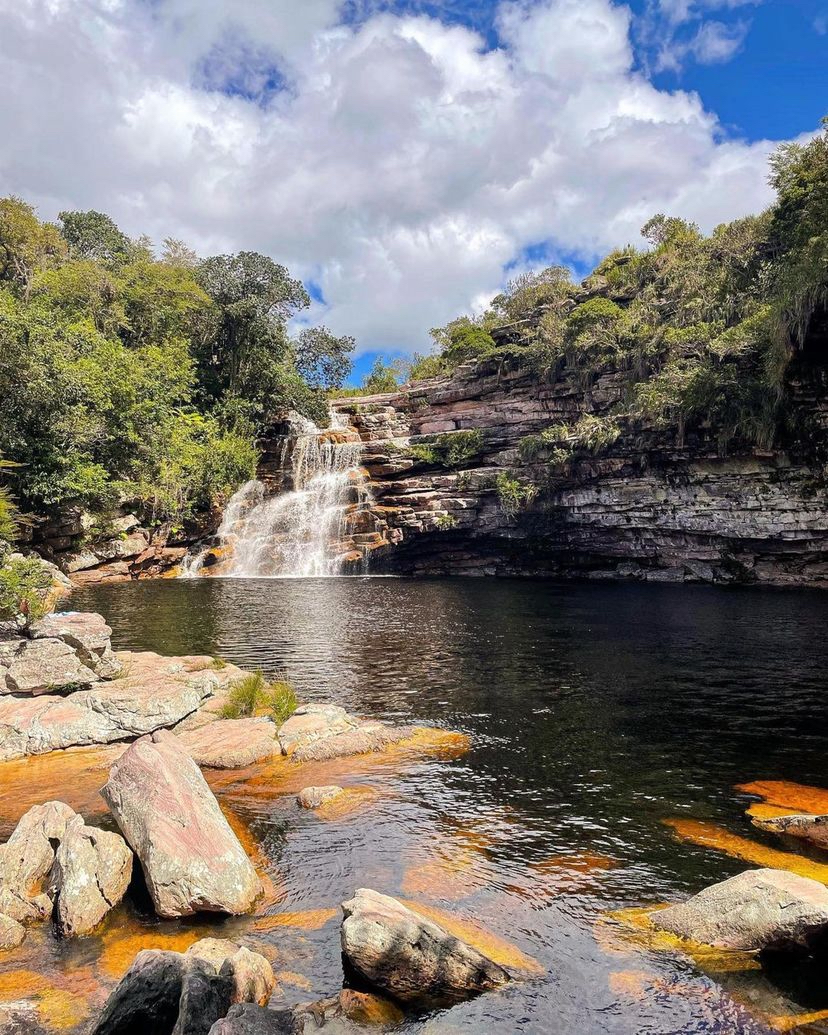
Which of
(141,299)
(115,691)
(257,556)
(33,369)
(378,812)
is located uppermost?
(141,299)

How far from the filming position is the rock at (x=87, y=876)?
7336 mm

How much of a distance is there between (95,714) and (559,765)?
989 centimetres

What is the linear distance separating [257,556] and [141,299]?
25.6m

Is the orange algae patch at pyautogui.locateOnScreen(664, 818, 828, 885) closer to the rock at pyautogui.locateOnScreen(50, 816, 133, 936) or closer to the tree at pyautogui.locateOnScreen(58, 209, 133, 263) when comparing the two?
the rock at pyautogui.locateOnScreen(50, 816, 133, 936)

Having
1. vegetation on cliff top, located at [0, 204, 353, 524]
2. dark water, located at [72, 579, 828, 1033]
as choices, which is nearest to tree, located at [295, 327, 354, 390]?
vegetation on cliff top, located at [0, 204, 353, 524]

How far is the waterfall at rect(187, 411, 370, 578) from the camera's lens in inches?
1874

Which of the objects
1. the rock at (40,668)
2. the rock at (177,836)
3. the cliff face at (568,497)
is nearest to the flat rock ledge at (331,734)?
the rock at (177,836)

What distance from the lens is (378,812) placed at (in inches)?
414

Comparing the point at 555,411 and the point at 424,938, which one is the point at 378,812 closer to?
the point at 424,938

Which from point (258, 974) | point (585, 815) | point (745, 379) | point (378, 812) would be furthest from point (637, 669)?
point (745, 379)

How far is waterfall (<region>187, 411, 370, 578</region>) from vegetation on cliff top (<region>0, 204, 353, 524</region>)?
2675 mm

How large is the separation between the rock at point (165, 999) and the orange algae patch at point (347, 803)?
4.73 m

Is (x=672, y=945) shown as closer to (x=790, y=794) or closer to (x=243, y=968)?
(x=243, y=968)

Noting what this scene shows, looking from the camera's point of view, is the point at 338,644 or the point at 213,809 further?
the point at 338,644
